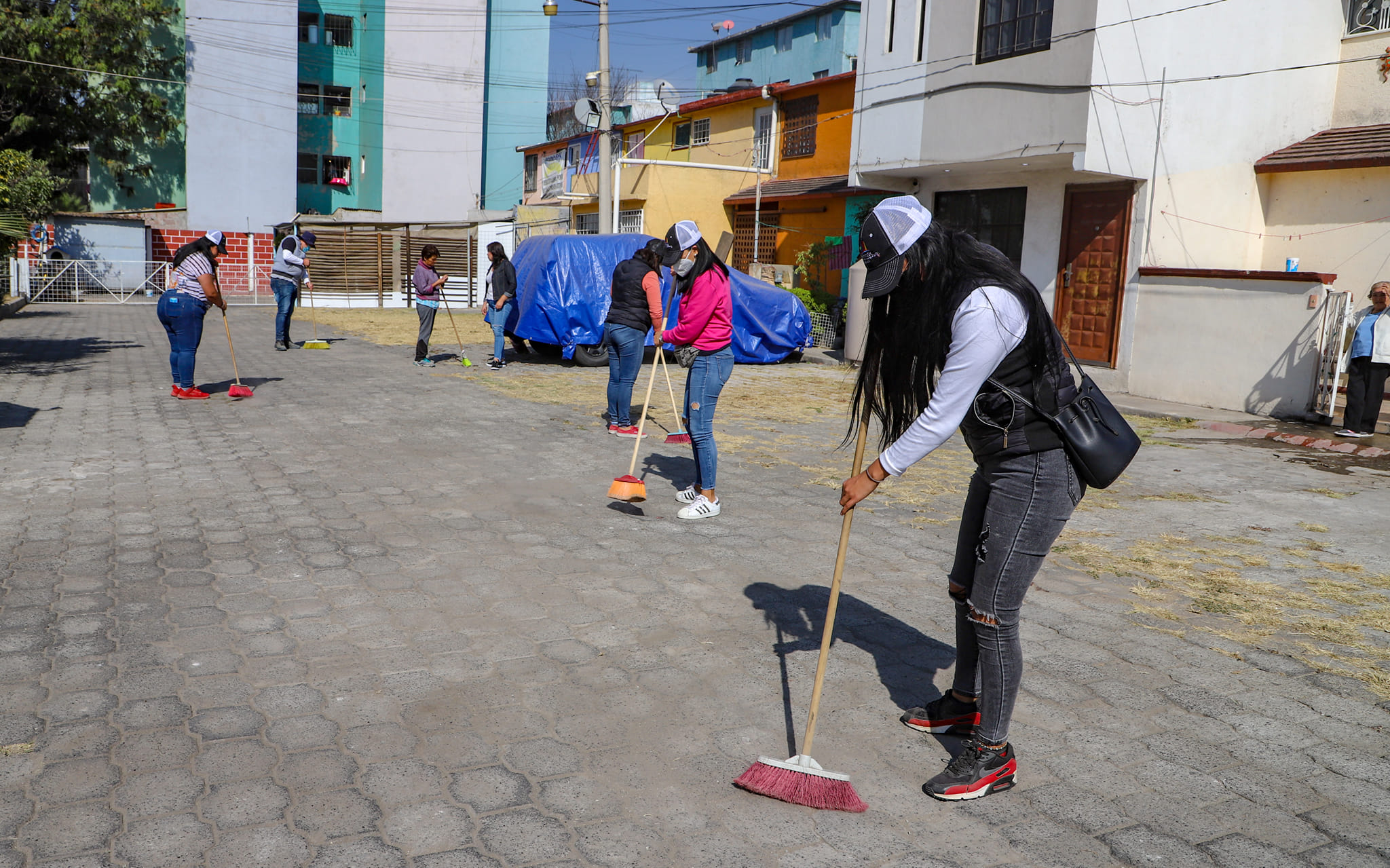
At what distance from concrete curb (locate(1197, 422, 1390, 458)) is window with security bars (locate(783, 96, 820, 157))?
1493 centimetres

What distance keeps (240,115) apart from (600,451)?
33.9 meters

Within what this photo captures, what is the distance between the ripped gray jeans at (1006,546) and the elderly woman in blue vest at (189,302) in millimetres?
9277

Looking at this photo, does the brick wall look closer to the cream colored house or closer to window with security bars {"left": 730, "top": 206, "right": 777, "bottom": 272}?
window with security bars {"left": 730, "top": 206, "right": 777, "bottom": 272}

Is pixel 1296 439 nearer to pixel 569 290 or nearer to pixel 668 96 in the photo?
pixel 569 290

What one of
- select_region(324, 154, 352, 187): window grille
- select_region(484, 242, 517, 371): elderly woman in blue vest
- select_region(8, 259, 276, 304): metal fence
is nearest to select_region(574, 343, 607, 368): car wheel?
select_region(484, 242, 517, 371): elderly woman in blue vest

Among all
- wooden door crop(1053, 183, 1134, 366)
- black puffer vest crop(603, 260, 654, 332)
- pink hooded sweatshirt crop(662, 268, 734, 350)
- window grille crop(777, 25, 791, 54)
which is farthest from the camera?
window grille crop(777, 25, 791, 54)

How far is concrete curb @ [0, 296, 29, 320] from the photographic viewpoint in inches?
838

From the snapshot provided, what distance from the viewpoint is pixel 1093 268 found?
15141mm

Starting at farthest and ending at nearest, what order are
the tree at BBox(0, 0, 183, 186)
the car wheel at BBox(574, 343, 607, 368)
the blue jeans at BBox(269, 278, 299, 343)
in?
the tree at BBox(0, 0, 183, 186) → the blue jeans at BBox(269, 278, 299, 343) → the car wheel at BBox(574, 343, 607, 368)

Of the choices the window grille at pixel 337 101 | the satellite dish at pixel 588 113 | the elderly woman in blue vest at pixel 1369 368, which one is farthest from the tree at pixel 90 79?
the elderly woman in blue vest at pixel 1369 368

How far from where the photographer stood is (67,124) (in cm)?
3222

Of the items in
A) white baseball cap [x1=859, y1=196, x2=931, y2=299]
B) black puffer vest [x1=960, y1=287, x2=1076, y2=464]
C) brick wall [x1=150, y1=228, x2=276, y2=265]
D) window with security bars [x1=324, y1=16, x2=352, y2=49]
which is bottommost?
black puffer vest [x1=960, y1=287, x2=1076, y2=464]

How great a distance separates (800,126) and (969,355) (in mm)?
23523

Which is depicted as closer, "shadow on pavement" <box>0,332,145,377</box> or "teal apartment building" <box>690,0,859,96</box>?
"shadow on pavement" <box>0,332,145,377</box>
